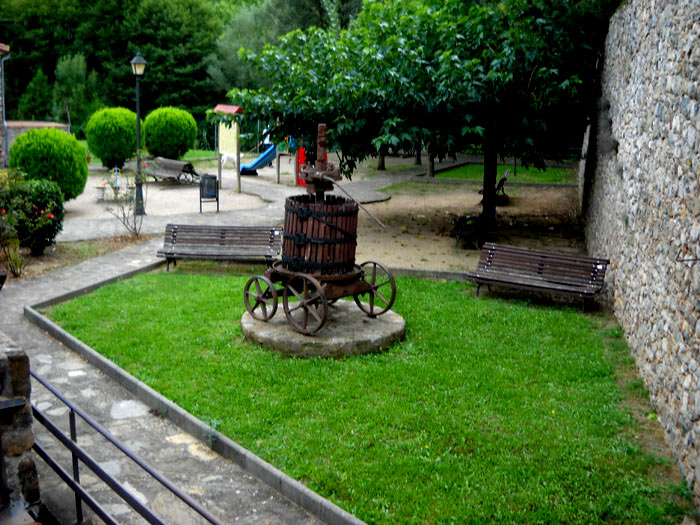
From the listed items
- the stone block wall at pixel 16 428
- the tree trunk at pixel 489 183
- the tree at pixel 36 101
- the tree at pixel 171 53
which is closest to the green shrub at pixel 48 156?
the tree trunk at pixel 489 183

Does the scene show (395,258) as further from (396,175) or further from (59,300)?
(396,175)

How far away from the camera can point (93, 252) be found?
42.8 feet

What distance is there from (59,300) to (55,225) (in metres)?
3.13

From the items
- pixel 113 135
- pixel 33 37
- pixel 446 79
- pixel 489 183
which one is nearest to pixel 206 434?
pixel 446 79

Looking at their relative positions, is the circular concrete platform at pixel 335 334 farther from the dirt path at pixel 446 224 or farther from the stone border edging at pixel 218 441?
the dirt path at pixel 446 224

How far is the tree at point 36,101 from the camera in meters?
42.2

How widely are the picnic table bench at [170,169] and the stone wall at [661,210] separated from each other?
49.7ft

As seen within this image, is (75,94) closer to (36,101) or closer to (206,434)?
(36,101)

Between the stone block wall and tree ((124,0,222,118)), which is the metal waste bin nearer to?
the stone block wall

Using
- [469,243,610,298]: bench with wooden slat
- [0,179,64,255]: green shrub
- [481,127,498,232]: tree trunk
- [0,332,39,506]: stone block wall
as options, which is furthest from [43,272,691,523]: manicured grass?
[481,127,498,232]: tree trunk

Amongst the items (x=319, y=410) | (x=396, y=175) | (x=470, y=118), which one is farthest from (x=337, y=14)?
(x=319, y=410)

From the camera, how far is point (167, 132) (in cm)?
2656

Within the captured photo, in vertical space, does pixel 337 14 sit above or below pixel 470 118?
above

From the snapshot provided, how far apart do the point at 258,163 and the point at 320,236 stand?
62.5 ft
